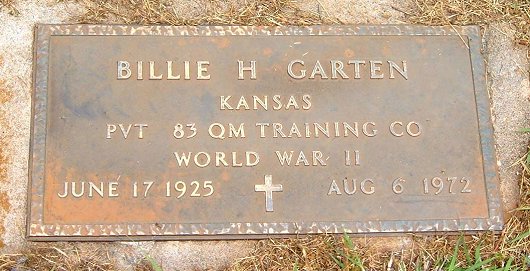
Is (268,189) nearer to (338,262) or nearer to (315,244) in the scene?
(315,244)

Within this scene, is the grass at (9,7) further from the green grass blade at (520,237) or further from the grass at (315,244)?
the green grass blade at (520,237)

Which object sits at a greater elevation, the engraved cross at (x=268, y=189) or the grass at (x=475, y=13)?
the grass at (x=475, y=13)

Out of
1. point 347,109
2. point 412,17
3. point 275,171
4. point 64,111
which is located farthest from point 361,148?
point 64,111

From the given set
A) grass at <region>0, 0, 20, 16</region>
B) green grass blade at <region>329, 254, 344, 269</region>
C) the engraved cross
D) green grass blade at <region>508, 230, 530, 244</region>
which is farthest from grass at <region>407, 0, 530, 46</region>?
grass at <region>0, 0, 20, 16</region>

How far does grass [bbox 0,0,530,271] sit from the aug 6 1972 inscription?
0.07 m

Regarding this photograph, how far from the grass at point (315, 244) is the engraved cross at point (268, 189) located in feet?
0.49

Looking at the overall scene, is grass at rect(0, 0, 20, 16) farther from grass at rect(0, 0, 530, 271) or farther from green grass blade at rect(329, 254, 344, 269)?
green grass blade at rect(329, 254, 344, 269)

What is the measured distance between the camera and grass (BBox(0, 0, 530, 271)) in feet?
8.72

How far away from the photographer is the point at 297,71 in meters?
2.87

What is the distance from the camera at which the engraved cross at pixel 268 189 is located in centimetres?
270

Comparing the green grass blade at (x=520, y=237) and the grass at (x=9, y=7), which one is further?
the grass at (x=9, y=7)

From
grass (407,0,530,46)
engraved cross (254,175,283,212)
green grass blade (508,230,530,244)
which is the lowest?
green grass blade (508,230,530,244)

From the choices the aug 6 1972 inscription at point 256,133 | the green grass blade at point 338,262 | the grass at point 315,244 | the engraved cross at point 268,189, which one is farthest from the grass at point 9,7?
the green grass blade at point 338,262

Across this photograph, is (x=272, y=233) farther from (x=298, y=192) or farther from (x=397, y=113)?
(x=397, y=113)
